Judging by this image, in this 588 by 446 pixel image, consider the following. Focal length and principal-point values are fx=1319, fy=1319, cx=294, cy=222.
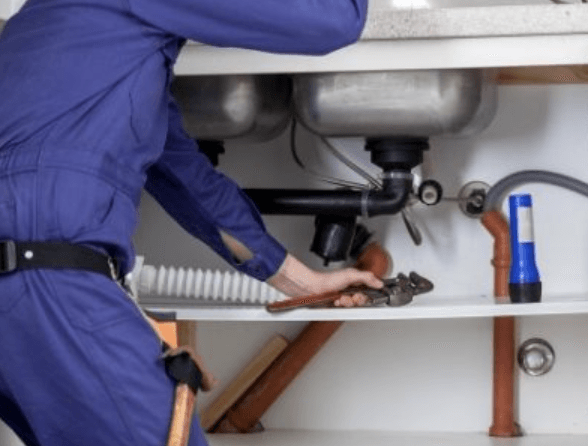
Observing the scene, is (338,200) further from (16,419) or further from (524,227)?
(16,419)

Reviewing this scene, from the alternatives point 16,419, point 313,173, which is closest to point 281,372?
point 313,173

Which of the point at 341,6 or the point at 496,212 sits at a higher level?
the point at 341,6

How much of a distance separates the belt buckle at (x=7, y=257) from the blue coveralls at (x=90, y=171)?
0.6 inches

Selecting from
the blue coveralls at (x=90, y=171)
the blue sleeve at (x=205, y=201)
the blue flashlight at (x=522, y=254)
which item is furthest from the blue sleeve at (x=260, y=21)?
the blue flashlight at (x=522, y=254)

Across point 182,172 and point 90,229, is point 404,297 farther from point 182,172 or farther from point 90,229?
point 90,229

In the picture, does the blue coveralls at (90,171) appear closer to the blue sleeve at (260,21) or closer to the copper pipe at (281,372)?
the blue sleeve at (260,21)

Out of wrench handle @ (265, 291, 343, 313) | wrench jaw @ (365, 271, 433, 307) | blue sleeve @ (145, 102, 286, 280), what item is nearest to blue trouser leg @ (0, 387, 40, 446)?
blue sleeve @ (145, 102, 286, 280)

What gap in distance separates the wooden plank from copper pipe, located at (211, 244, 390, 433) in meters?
0.01

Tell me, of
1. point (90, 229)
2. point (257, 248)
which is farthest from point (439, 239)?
point (90, 229)

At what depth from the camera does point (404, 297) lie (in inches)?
92.0

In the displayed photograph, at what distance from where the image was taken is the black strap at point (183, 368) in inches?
66.4

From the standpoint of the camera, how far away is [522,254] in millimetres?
2467

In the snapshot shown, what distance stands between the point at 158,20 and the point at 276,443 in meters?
1.14

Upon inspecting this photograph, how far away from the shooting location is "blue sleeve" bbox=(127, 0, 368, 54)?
1680 millimetres
